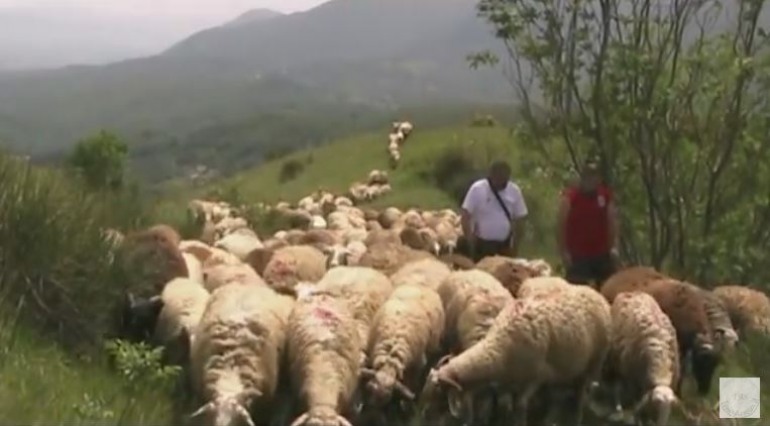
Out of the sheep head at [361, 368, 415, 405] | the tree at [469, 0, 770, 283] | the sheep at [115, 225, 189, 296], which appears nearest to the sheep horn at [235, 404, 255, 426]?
the sheep head at [361, 368, 415, 405]

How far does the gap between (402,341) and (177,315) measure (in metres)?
2.08

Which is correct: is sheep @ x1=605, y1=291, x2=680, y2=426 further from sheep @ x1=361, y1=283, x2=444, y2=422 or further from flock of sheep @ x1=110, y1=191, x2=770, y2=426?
sheep @ x1=361, y1=283, x2=444, y2=422

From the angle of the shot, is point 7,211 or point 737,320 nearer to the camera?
point 7,211

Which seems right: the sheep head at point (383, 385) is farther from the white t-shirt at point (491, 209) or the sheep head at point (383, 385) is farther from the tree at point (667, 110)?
the tree at point (667, 110)

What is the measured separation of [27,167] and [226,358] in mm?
3141

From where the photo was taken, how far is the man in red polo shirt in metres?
14.4

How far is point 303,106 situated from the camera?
172 meters

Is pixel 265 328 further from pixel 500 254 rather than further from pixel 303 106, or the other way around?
pixel 303 106

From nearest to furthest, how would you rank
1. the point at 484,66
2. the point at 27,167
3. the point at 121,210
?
the point at 27,167 < the point at 121,210 < the point at 484,66

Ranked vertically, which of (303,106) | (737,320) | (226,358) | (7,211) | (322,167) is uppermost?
(7,211)

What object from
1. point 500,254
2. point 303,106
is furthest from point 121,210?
point 303,106

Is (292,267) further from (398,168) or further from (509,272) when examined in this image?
(398,168)

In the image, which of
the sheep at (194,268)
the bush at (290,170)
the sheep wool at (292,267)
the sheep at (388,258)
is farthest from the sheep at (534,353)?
the bush at (290,170)

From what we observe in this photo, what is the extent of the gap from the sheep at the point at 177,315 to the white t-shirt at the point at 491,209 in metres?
4.21
